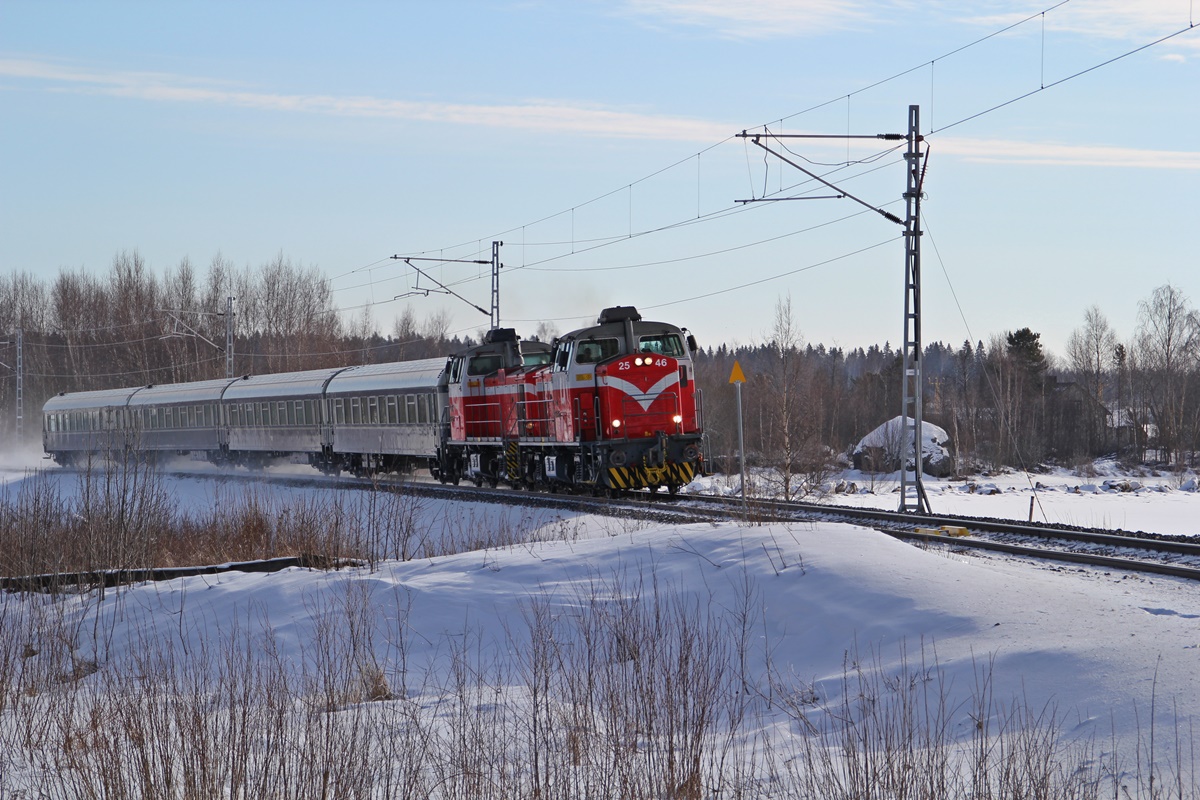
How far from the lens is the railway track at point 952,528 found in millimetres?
12742

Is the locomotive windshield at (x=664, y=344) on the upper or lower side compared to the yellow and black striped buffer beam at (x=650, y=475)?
upper

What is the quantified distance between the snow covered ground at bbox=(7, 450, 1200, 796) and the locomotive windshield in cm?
943

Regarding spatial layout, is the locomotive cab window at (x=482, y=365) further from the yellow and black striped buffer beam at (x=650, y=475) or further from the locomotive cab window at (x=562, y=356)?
the yellow and black striped buffer beam at (x=650, y=475)

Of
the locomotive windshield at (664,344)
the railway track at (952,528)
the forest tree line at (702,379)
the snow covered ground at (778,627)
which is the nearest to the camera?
the snow covered ground at (778,627)

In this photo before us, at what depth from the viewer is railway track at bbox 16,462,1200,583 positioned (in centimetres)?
1274

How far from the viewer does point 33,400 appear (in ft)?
289

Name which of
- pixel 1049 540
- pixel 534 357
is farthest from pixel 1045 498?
pixel 1049 540

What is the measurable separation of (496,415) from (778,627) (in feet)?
60.7

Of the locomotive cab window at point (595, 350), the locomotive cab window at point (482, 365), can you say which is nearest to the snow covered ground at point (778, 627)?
the locomotive cab window at point (595, 350)

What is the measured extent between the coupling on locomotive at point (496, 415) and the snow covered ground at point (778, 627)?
3977 millimetres

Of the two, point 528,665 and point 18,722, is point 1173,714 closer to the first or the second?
point 528,665

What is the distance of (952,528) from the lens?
15.8 meters

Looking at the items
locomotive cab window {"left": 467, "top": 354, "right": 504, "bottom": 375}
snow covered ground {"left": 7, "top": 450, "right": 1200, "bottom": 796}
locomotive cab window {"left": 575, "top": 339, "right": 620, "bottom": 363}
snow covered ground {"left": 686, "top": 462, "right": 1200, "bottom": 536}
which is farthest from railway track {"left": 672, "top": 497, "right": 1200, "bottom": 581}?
locomotive cab window {"left": 467, "top": 354, "right": 504, "bottom": 375}

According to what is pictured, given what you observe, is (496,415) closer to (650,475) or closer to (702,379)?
(650,475)
